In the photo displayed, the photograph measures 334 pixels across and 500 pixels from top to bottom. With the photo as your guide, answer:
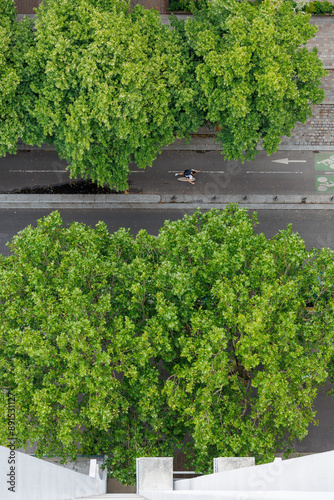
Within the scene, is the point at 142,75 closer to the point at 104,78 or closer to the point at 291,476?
the point at 104,78

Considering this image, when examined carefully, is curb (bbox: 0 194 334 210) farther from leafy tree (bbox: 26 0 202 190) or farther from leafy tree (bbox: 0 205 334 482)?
leafy tree (bbox: 0 205 334 482)

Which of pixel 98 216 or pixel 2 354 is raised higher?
pixel 98 216

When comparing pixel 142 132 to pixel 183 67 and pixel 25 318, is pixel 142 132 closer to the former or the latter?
pixel 183 67

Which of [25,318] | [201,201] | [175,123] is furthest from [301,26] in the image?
[25,318]

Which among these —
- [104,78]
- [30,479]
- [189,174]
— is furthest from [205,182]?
[30,479]

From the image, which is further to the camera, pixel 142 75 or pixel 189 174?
pixel 189 174

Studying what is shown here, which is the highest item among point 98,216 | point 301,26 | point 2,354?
point 301,26

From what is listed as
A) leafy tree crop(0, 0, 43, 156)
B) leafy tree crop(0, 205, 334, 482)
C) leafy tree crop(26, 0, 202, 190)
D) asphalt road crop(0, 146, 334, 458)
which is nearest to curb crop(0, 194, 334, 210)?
asphalt road crop(0, 146, 334, 458)
